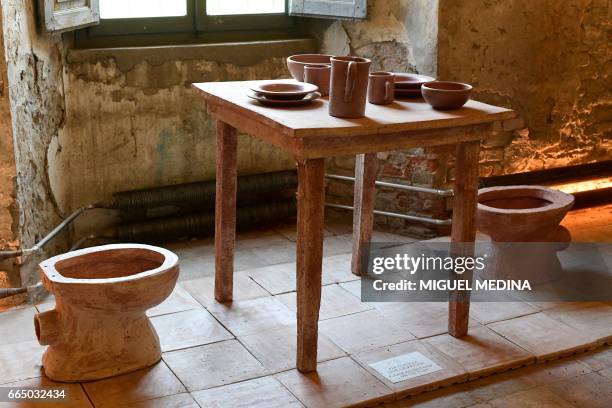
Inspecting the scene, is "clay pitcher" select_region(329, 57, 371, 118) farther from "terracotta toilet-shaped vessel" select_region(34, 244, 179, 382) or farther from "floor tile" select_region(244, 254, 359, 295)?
"floor tile" select_region(244, 254, 359, 295)

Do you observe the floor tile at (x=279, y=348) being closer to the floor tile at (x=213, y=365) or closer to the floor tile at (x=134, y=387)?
the floor tile at (x=213, y=365)

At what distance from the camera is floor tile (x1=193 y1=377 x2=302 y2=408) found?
3.07m

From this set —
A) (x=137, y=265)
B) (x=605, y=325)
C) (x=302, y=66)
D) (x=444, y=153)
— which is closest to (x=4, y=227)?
(x=137, y=265)

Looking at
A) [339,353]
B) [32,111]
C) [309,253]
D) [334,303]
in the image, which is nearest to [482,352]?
[339,353]

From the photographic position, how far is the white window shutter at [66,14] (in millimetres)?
4031

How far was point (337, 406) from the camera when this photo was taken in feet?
10.1

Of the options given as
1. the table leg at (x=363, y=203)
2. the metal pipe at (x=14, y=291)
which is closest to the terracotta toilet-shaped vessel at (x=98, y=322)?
the metal pipe at (x=14, y=291)

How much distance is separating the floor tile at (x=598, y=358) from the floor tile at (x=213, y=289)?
147 cm

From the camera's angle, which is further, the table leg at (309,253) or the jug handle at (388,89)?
the jug handle at (388,89)

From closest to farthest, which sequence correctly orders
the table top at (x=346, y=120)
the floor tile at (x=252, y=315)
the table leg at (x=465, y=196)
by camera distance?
the table top at (x=346, y=120) → the table leg at (x=465, y=196) → the floor tile at (x=252, y=315)

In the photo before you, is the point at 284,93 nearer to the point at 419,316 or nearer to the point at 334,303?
the point at 334,303

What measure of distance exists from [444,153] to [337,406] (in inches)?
84.3

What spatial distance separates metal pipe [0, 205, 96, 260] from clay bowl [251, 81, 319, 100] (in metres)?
1.39

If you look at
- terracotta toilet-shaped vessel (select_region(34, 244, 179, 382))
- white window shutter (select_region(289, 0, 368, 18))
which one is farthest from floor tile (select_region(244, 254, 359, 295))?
white window shutter (select_region(289, 0, 368, 18))
